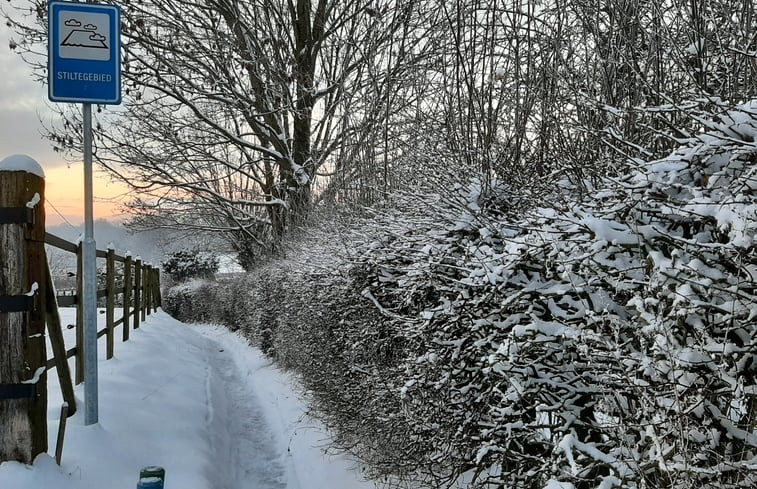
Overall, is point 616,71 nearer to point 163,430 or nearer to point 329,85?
point 163,430

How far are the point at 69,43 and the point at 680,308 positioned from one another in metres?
4.90

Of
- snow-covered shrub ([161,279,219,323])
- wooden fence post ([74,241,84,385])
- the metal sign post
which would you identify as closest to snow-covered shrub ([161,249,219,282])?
snow-covered shrub ([161,279,219,323])

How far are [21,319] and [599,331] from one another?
3.48 meters

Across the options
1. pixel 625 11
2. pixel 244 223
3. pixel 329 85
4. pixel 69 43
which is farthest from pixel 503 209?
pixel 244 223

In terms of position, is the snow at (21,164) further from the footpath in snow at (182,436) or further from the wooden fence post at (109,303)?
the wooden fence post at (109,303)

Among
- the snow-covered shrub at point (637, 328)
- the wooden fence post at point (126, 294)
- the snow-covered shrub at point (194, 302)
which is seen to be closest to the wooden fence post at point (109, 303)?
the wooden fence post at point (126, 294)

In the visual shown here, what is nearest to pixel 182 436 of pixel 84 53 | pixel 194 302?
pixel 84 53

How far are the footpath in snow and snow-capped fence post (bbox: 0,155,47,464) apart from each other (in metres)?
0.18

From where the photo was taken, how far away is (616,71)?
360cm

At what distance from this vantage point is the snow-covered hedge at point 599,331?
1559 mm

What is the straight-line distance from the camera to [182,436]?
18.3 ft

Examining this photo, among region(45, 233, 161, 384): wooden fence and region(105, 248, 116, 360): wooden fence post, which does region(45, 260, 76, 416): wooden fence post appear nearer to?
region(45, 233, 161, 384): wooden fence

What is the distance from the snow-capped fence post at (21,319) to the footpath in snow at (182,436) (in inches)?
7.2

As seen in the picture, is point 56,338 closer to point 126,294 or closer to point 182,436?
point 182,436
